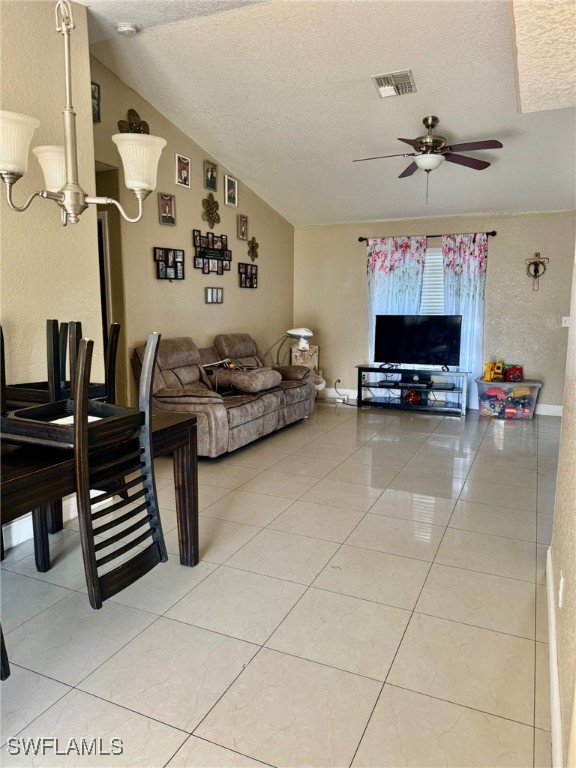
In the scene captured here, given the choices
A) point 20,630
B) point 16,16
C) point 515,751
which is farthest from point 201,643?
point 16,16

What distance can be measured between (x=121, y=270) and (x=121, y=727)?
359 centimetres

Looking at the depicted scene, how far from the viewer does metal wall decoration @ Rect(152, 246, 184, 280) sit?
472 centimetres

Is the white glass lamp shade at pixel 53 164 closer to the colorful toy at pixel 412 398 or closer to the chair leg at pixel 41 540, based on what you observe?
the chair leg at pixel 41 540

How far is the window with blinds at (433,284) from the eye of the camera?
6.51 metres

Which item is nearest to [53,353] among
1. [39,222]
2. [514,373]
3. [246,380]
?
[39,222]

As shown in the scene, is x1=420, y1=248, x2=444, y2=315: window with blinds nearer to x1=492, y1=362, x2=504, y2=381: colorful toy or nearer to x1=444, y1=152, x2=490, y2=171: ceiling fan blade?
x1=492, y1=362, x2=504, y2=381: colorful toy

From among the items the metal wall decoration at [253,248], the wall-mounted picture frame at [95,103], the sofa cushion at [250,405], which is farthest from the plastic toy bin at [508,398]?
the wall-mounted picture frame at [95,103]

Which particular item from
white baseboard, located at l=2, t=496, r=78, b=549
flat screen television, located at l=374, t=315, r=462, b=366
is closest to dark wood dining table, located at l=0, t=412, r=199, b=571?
white baseboard, located at l=2, t=496, r=78, b=549

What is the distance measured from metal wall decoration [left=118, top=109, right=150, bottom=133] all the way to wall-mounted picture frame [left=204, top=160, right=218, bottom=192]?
3.06ft

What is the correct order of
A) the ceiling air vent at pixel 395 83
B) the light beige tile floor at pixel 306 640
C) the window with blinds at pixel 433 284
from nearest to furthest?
the light beige tile floor at pixel 306 640, the ceiling air vent at pixel 395 83, the window with blinds at pixel 433 284

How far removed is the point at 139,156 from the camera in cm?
213

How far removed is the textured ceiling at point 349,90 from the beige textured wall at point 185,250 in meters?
0.16

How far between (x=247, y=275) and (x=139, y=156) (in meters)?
4.04

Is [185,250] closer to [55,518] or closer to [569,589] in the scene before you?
[55,518]
